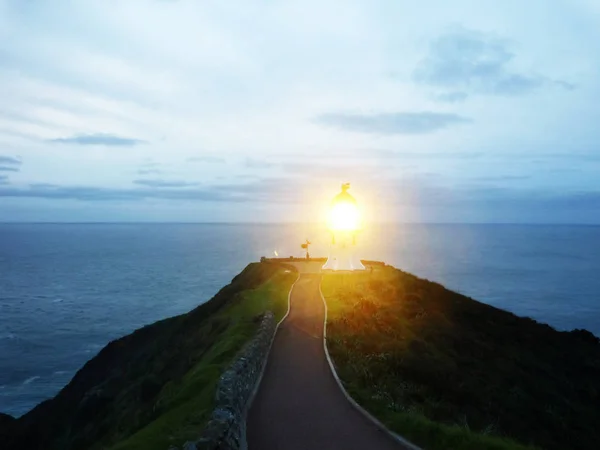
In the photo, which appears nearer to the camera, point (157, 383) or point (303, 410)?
point (303, 410)

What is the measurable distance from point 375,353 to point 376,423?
27.3 ft

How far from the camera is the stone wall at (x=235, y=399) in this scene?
11.0m

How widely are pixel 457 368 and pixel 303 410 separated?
14162 millimetres

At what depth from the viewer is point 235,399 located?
14008 millimetres

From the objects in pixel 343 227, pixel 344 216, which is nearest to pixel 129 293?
pixel 343 227

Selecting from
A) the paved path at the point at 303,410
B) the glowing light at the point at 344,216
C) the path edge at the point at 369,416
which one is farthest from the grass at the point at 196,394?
the glowing light at the point at 344,216

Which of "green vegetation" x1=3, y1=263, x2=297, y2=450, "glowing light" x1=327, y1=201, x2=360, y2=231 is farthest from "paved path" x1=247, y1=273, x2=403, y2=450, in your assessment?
"glowing light" x1=327, y1=201, x2=360, y2=231

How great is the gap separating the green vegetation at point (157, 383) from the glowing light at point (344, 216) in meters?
6.10

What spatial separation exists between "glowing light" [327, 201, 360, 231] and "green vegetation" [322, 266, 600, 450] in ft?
14.9

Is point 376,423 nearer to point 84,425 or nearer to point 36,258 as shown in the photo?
point 84,425

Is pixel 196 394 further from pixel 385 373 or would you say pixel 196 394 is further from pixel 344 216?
pixel 344 216

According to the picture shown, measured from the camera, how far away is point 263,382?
1784 centimetres

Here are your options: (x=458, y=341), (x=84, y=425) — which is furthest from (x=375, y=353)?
(x=84, y=425)

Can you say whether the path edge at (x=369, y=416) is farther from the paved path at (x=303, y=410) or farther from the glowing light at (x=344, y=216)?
the glowing light at (x=344, y=216)
